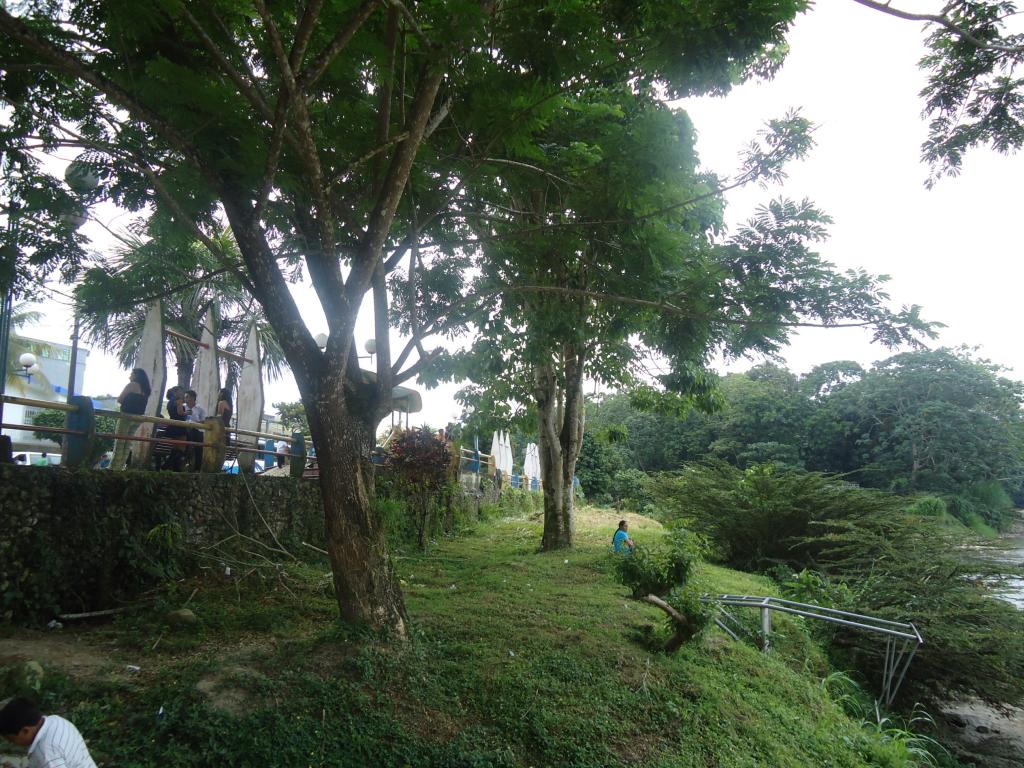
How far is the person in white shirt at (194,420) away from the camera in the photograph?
799 centimetres

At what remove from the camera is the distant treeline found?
26.6 metres

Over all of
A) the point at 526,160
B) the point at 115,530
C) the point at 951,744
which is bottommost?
the point at 951,744

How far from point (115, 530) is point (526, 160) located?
5.42 meters

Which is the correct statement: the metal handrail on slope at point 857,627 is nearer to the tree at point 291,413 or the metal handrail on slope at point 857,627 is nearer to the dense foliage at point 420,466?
the dense foliage at point 420,466

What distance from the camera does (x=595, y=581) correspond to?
9.60 metres

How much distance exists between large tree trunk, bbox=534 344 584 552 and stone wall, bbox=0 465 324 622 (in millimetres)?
6151

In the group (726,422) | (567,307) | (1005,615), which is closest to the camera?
(567,307)

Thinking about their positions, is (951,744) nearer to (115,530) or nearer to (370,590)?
(370,590)

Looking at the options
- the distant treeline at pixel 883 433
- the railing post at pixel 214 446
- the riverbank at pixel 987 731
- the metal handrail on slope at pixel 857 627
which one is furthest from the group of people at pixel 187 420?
the distant treeline at pixel 883 433

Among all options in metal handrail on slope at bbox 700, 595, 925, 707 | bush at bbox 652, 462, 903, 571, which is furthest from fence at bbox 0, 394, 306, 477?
bush at bbox 652, 462, 903, 571

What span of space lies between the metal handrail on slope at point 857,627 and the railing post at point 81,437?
7005 mm

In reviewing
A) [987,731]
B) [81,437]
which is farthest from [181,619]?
[987,731]

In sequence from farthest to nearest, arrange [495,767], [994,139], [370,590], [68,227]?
[994,139] → [68,227] → [370,590] → [495,767]

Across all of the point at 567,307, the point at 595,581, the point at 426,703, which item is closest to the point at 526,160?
the point at 567,307
